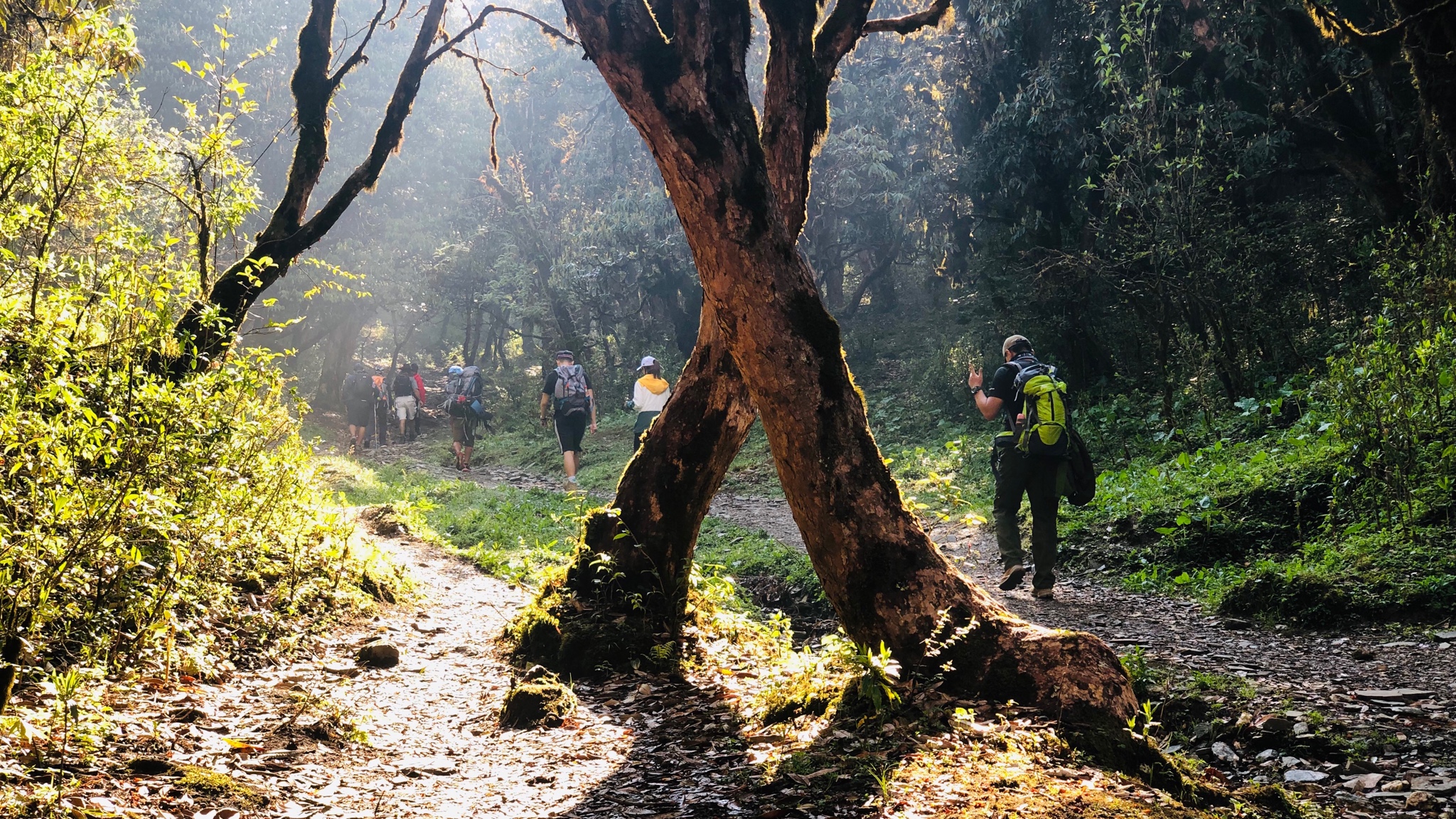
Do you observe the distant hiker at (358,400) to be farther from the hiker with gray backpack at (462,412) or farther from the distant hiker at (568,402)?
the distant hiker at (568,402)

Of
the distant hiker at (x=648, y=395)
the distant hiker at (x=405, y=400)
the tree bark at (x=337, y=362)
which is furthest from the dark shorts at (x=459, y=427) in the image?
the tree bark at (x=337, y=362)

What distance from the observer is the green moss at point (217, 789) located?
321 cm

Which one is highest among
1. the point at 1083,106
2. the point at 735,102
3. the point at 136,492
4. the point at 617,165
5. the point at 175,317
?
the point at 617,165

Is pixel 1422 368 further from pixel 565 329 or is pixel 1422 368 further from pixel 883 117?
pixel 565 329

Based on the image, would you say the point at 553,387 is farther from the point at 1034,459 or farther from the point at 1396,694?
the point at 1396,694

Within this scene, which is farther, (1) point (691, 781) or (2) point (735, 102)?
(2) point (735, 102)

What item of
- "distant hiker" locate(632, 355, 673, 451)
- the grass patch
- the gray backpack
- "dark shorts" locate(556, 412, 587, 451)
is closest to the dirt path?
the grass patch

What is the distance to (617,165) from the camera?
27.7 meters

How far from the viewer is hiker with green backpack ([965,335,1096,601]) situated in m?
7.59

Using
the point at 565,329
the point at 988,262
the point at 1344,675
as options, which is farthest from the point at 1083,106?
the point at 565,329

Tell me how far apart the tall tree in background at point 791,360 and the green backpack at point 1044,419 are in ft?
11.0

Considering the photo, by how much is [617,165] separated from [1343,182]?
18.9 metres

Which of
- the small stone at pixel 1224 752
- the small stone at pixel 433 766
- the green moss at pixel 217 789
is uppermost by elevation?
the green moss at pixel 217 789

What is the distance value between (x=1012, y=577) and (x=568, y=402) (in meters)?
9.28
